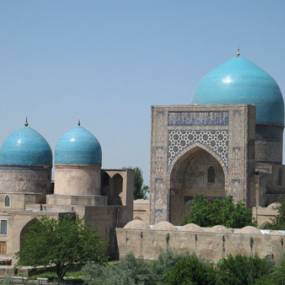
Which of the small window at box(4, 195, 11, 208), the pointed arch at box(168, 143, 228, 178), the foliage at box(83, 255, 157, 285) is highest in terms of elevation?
the pointed arch at box(168, 143, 228, 178)

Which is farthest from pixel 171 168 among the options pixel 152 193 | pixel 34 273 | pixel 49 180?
pixel 34 273

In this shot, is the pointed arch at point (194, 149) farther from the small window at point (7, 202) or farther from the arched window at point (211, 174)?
the small window at point (7, 202)

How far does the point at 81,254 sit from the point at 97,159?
9207mm

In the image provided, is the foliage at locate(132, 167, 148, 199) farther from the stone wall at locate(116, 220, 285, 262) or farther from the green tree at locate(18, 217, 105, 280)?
the green tree at locate(18, 217, 105, 280)

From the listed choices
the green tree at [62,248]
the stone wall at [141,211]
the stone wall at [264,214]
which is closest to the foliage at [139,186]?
the stone wall at [141,211]

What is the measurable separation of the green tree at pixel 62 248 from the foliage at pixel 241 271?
6.02 meters

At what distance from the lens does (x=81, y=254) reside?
3334 centimetres

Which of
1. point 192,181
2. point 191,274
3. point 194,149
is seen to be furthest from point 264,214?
point 191,274

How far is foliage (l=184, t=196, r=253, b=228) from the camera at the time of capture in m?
39.2

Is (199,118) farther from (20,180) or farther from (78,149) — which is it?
(20,180)

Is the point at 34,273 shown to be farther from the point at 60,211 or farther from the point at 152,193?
the point at 152,193

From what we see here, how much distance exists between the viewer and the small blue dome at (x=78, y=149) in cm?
→ 4147

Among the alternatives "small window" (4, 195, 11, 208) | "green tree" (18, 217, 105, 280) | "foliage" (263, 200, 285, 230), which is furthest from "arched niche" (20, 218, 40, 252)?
"foliage" (263, 200, 285, 230)

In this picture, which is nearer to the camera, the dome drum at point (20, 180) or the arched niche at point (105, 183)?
the dome drum at point (20, 180)
